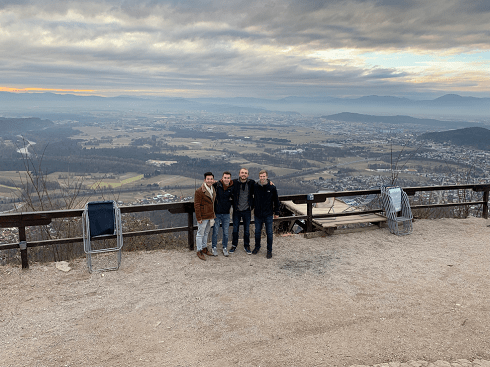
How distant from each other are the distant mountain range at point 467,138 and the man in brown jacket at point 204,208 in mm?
38618

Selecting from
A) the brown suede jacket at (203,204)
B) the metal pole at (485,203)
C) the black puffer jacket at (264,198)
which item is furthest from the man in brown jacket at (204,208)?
the metal pole at (485,203)

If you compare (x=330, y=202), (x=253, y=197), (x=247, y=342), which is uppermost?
(x=253, y=197)

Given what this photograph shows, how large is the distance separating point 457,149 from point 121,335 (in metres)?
39.9

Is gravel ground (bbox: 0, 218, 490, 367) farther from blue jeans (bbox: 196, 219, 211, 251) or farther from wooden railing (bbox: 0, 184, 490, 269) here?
wooden railing (bbox: 0, 184, 490, 269)

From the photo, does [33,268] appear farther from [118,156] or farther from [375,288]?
[118,156]

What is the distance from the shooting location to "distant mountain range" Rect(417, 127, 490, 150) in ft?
124

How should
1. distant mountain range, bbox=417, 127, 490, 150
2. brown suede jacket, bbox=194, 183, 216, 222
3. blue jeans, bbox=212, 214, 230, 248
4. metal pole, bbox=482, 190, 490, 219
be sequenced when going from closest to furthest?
1. brown suede jacket, bbox=194, 183, 216, 222
2. blue jeans, bbox=212, 214, 230, 248
3. metal pole, bbox=482, 190, 490, 219
4. distant mountain range, bbox=417, 127, 490, 150

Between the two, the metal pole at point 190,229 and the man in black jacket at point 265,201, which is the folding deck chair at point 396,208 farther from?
the metal pole at point 190,229

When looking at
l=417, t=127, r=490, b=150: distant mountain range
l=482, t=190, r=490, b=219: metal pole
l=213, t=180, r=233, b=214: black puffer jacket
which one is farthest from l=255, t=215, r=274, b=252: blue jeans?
l=417, t=127, r=490, b=150: distant mountain range

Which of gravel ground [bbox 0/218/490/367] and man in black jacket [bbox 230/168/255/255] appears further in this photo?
man in black jacket [bbox 230/168/255/255]

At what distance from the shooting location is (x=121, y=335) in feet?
13.6

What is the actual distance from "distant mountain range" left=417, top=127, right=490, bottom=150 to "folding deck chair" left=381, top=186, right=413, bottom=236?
34.3 m

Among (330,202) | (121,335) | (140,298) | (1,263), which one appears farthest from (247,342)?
(330,202)

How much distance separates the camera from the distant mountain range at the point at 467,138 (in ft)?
124
